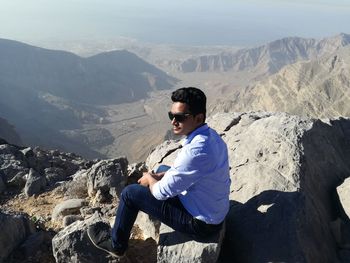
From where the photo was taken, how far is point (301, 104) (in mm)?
110562

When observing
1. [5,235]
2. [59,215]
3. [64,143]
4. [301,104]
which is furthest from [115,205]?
[64,143]

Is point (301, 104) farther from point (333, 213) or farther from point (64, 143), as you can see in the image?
point (333, 213)

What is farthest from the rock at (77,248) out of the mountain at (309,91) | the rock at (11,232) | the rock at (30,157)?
the mountain at (309,91)

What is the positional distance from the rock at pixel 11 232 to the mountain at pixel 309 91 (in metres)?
93.2

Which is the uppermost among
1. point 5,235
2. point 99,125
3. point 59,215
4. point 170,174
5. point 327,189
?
point 170,174

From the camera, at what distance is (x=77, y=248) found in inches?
269

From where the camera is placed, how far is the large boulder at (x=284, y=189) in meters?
6.52

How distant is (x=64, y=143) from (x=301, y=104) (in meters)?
63.1

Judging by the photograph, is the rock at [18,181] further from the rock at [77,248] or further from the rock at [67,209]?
the rock at [77,248]

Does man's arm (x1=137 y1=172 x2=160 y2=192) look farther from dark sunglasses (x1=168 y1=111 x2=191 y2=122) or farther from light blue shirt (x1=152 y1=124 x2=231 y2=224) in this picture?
dark sunglasses (x1=168 y1=111 x2=191 y2=122)

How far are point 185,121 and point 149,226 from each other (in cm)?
284

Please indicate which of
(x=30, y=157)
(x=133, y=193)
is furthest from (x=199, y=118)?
(x=30, y=157)

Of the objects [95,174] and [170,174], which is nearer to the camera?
[170,174]

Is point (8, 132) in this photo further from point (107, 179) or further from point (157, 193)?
point (157, 193)
